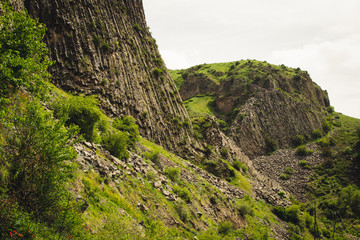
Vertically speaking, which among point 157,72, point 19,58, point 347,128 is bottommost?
point 19,58

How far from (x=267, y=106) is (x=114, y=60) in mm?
80630

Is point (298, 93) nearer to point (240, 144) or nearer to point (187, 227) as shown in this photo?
point (240, 144)

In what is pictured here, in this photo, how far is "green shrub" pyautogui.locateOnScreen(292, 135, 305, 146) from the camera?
9688 centimetres

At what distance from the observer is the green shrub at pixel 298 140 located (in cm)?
9688

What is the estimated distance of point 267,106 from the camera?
104m

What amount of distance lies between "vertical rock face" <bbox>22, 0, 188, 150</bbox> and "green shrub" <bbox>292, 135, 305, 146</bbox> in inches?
2535

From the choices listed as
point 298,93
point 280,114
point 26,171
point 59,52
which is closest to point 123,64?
point 59,52

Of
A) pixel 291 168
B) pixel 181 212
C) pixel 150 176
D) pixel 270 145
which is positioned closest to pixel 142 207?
pixel 181 212

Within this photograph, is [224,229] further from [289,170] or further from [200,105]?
[200,105]

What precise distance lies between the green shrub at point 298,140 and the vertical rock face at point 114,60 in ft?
211

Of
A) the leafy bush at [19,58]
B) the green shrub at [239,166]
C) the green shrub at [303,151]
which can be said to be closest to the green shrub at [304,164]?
the green shrub at [303,151]

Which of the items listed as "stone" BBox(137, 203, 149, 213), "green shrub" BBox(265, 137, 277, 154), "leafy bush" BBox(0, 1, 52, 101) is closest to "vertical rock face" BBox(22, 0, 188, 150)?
"leafy bush" BBox(0, 1, 52, 101)

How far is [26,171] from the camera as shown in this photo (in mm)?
8047

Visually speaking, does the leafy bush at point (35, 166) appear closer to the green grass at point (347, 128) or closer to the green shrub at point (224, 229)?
the green shrub at point (224, 229)
